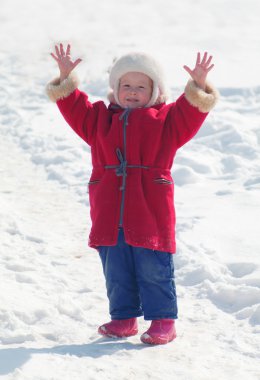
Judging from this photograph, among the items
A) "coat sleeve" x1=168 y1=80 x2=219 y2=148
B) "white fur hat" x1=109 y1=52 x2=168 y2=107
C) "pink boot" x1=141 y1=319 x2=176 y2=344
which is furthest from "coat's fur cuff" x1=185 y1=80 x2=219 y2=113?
"pink boot" x1=141 y1=319 x2=176 y2=344

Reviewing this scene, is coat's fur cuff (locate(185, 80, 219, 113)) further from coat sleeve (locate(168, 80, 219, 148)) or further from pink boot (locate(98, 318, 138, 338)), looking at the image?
pink boot (locate(98, 318, 138, 338))

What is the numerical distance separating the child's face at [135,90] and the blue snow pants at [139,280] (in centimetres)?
69

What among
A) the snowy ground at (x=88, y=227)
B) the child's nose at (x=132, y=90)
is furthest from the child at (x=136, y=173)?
the snowy ground at (x=88, y=227)

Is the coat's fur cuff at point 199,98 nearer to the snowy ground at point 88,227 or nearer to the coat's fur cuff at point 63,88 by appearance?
the coat's fur cuff at point 63,88

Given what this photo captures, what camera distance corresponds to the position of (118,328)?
4219 mm

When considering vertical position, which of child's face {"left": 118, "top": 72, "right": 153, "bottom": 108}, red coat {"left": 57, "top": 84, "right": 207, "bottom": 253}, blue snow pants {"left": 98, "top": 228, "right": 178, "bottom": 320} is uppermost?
child's face {"left": 118, "top": 72, "right": 153, "bottom": 108}

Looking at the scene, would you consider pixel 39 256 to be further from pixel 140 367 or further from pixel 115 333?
pixel 140 367

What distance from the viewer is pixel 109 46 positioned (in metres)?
13.7

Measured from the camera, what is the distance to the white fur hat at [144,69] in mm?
4160

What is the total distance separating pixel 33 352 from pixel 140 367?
0.53 metres

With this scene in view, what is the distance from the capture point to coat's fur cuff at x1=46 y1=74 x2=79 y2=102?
13.8 feet

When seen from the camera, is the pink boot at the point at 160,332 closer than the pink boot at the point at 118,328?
Yes

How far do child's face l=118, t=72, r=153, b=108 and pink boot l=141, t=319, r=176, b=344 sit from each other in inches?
45.9

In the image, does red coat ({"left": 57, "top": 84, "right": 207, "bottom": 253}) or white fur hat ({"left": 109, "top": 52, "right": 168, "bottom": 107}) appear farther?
white fur hat ({"left": 109, "top": 52, "right": 168, "bottom": 107})
